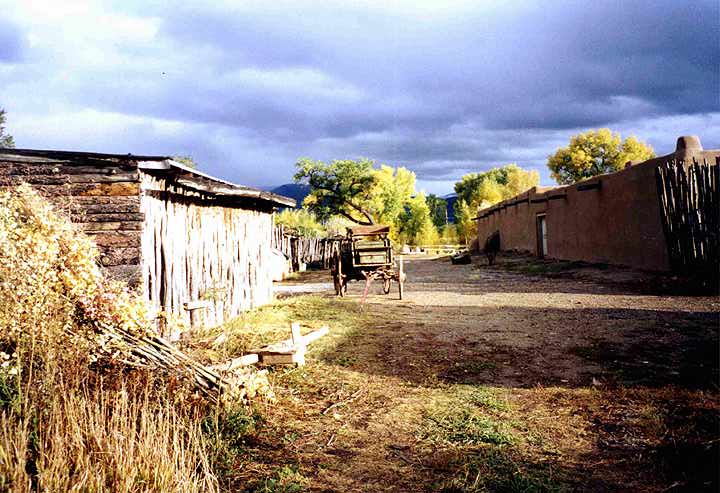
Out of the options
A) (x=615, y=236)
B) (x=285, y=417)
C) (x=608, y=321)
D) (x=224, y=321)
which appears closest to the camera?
(x=285, y=417)

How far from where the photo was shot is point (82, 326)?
13.5 ft

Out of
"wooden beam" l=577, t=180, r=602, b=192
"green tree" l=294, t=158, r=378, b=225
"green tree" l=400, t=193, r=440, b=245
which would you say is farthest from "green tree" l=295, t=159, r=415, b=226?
"wooden beam" l=577, t=180, r=602, b=192

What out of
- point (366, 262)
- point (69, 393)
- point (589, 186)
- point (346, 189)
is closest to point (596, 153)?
point (346, 189)

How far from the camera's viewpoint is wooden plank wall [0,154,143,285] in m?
6.31

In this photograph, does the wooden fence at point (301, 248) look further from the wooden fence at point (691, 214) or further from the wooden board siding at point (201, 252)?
the wooden fence at point (691, 214)

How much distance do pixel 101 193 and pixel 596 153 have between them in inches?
1962

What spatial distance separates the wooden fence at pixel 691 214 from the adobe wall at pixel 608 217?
0.92 m

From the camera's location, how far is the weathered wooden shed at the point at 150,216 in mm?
6328

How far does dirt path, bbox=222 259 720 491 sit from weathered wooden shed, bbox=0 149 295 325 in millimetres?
2098

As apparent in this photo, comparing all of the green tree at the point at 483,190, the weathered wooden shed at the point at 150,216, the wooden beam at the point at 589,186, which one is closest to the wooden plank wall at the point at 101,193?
the weathered wooden shed at the point at 150,216

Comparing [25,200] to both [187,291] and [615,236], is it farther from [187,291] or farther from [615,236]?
[615,236]

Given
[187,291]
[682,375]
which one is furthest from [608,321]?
[187,291]

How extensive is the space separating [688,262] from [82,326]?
12.1m

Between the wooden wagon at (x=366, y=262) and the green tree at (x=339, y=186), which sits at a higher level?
the green tree at (x=339, y=186)
